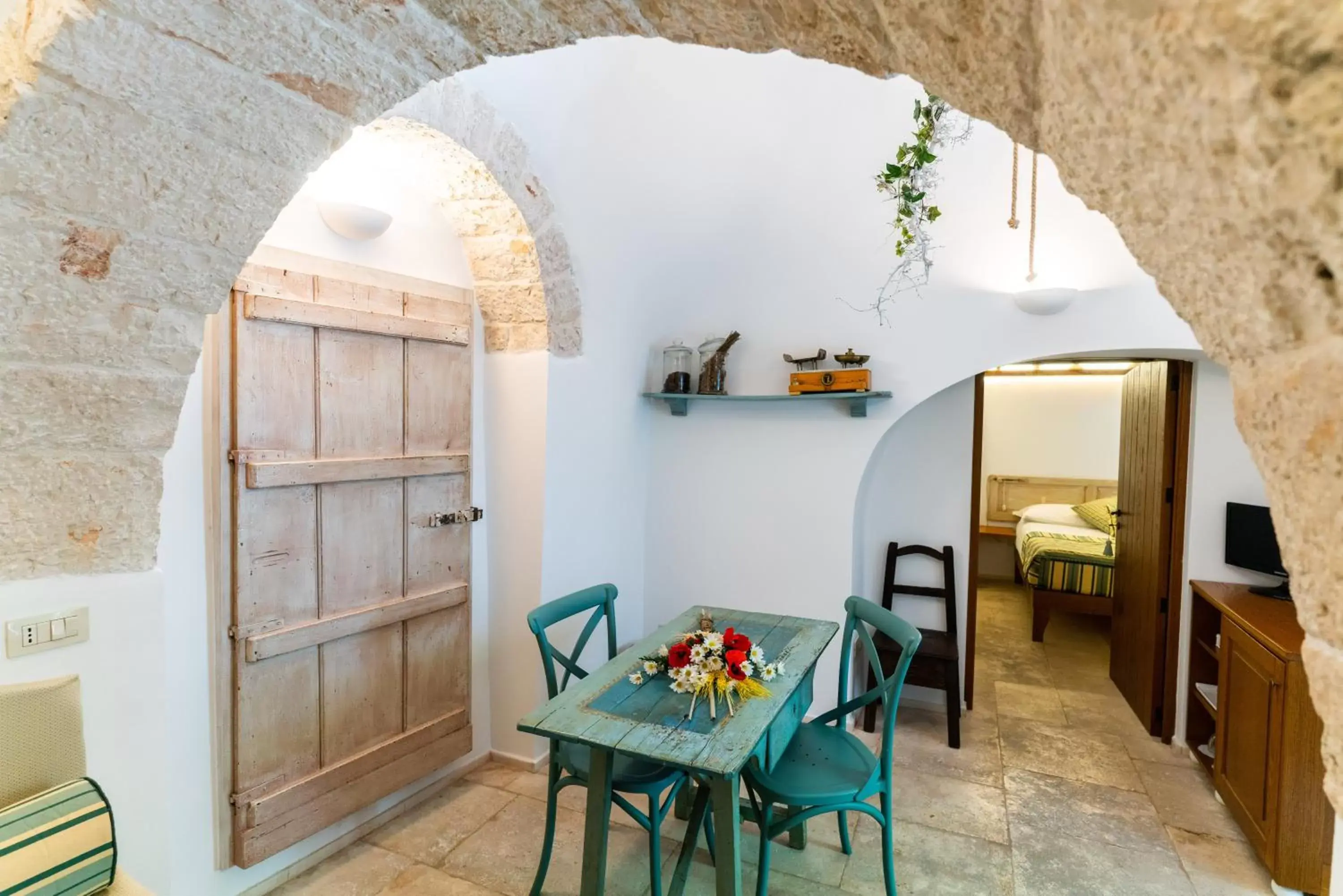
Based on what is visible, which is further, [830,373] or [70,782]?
[830,373]

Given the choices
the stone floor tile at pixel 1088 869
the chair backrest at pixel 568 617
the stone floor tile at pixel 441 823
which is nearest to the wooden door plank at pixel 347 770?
the stone floor tile at pixel 441 823

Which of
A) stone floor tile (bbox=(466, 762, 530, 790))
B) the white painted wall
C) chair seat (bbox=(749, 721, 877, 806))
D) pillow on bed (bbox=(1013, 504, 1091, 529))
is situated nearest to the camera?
chair seat (bbox=(749, 721, 877, 806))

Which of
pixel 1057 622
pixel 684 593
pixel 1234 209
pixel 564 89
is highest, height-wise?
pixel 564 89

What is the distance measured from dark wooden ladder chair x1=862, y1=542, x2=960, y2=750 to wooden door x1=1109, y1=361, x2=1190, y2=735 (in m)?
0.90

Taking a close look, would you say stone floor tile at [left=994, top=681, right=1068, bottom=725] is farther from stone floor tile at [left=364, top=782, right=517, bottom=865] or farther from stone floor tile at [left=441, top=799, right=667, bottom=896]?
stone floor tile at [left=364, top=782, right=517, bottom=865]

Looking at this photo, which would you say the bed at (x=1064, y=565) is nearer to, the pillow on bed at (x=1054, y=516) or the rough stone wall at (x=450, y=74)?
the pillow on bed at (x=1054, y=516)

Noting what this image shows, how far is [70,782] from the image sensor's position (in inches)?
55.2

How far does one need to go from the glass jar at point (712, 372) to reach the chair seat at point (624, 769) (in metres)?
1.81

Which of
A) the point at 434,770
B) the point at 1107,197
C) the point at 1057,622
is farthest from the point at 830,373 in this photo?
the point at 1057,622

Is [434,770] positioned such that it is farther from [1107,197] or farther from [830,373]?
[1107,197]

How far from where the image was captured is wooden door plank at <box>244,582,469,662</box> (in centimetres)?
213

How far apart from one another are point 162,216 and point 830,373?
2512mm

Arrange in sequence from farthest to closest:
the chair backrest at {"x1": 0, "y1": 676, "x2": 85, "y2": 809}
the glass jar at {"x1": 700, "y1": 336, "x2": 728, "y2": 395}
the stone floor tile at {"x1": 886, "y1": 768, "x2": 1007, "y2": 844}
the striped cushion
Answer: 1. the glass jar at {"x1": 700, "y1": 336, "x2": 728, "y2": 395}
2. the stone floor tile at {"x1": 886, "y1": 768, "x2": 1007, "y2": 844}
3. the chair backrest at {"x1": 0, "y1": 676, "x2": 85, "y2": 809}
4. the striped cushion

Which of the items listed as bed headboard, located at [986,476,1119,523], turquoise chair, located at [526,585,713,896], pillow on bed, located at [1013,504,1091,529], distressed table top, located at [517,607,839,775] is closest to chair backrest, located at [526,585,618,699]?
turquoise chair, located at [526,585,713,896]
